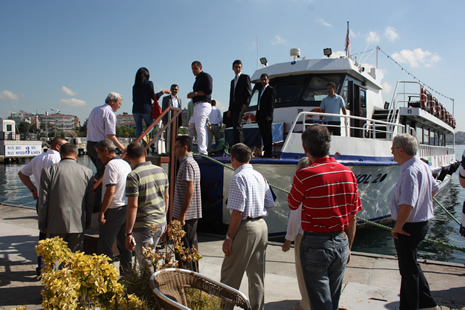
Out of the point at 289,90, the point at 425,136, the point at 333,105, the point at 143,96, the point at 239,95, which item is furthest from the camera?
the point at 425,136

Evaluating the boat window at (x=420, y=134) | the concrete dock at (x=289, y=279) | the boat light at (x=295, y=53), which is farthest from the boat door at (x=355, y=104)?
the concrete dock at (x=289, y=279)

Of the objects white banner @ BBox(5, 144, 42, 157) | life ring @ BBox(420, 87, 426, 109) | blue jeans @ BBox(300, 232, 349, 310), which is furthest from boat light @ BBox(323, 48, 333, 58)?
white banner @ BBox(5, 144, 42, 157)

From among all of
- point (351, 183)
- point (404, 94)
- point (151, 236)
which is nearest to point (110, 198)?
point (151, 236)

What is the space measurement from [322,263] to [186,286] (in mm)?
955

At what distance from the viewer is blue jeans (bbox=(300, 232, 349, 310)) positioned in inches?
104

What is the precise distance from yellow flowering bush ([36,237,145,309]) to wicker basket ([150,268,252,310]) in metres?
0.22

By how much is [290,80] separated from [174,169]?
15.4ft

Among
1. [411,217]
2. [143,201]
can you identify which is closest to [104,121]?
[143,201]

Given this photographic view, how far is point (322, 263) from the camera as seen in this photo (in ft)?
8.64

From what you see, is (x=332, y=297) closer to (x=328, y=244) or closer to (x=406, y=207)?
(x=328, y=244)

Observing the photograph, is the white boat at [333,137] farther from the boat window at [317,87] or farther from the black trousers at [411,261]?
the black trousers at [411,261]

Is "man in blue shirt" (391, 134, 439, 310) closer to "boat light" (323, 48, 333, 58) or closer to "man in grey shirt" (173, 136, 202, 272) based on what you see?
"man in grey shirt" (173, 136, 202, 272)

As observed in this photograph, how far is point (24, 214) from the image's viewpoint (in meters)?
9.34

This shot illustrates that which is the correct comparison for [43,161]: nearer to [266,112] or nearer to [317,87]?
[266,112]
